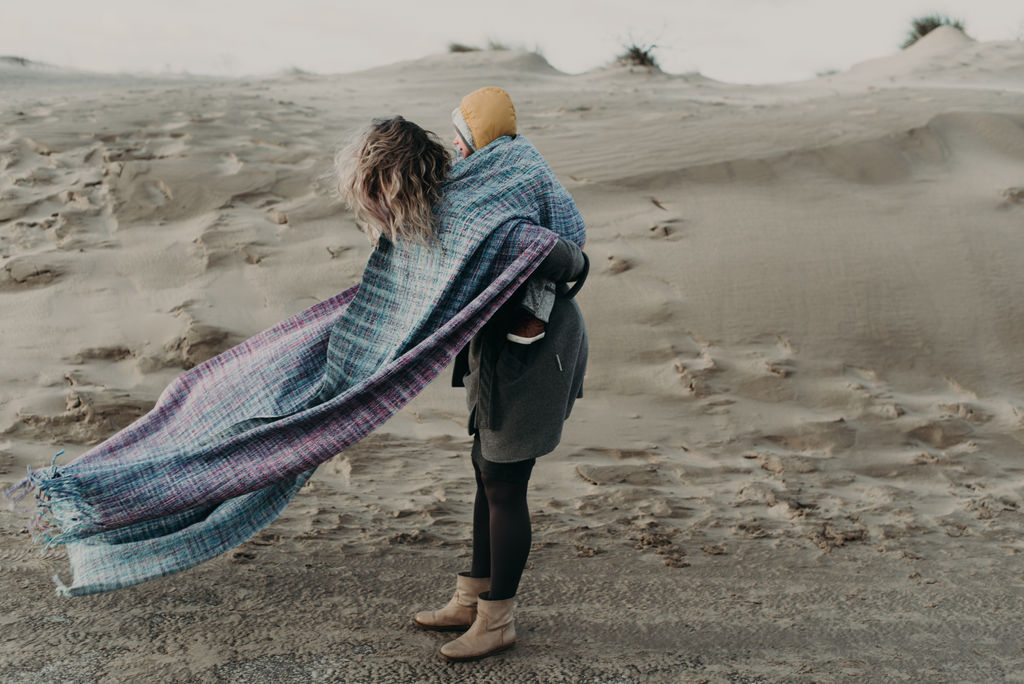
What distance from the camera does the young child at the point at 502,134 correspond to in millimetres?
2344

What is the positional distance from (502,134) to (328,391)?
0.84 metres

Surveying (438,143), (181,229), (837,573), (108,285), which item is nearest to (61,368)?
(108,285)

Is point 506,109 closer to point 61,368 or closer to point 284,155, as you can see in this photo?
point 61,368

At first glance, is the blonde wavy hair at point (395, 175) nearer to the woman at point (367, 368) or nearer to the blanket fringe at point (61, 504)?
Answer: the woman at point (367, 368)

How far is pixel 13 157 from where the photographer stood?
637 centimetres

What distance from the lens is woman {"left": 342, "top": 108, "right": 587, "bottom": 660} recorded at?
2.27 m

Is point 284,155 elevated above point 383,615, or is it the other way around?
point 284,155

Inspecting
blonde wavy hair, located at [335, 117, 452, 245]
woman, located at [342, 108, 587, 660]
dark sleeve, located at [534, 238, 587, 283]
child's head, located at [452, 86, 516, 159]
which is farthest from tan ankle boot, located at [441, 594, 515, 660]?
child's head, located at [452, 86, 516, 159]

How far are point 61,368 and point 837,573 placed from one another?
3634mm

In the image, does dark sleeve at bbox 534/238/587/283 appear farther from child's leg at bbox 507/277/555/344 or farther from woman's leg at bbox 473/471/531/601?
woman's leg at bbox 473/471/531/601

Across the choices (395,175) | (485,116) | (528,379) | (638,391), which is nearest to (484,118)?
(485,116)

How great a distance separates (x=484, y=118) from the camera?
Answer: 7.83 ft

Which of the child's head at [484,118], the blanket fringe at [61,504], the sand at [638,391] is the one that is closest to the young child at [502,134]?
the child's head at [484,118]

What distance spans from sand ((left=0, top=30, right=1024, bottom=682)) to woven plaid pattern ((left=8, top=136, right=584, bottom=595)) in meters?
0.35
